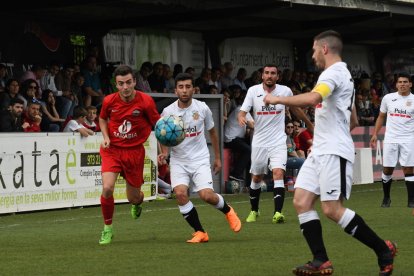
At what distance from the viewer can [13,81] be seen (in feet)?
65.1

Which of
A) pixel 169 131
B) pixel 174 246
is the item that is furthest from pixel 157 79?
pixel 174 246

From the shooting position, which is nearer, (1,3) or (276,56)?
(1,3)

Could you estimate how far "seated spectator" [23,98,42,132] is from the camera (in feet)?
63.9

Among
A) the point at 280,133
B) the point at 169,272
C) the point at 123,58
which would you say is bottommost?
the point at 169,272

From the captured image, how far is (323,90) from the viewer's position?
909cm

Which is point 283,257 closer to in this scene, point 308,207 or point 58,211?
point 308,207

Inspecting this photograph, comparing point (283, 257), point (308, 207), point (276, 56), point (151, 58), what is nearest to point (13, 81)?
point (151, 58)

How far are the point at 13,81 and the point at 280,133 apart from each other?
238 inches

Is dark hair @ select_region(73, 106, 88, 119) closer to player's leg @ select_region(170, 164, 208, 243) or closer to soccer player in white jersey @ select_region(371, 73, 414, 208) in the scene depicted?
soccer player in white jersey @ select_region(371, 73, 414, 208)

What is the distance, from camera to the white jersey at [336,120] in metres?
9.40

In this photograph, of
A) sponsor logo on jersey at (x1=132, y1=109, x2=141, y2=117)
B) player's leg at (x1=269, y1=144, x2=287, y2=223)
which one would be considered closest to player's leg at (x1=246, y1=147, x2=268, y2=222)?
player's leg at (x1=269, y1=144, x2=287, y2=223)

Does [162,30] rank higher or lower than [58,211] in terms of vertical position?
higher

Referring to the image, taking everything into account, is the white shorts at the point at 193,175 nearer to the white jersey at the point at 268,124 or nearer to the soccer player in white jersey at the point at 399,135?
the white jersey at the point at 268,124

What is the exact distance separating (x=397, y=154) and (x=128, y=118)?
6890 millimetres
